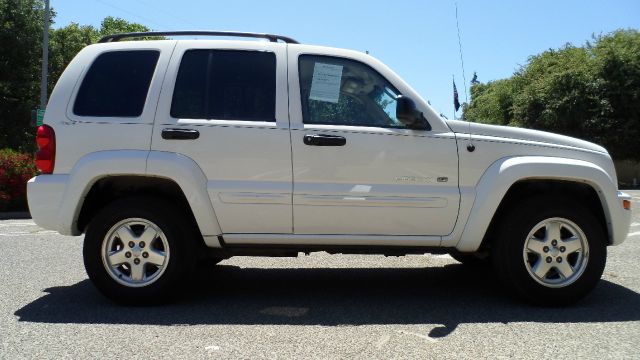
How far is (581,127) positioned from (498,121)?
10915mm

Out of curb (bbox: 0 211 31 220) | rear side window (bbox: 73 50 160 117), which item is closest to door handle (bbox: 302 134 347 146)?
rear side window (bbox: 73 50 160 117)

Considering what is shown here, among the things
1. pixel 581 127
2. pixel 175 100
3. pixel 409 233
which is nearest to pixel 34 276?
pixel 175 100

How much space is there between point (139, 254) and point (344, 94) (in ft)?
6.75

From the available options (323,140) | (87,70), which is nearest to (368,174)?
(323,140)

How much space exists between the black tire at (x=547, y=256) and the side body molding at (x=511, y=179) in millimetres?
208

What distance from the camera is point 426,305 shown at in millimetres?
4895

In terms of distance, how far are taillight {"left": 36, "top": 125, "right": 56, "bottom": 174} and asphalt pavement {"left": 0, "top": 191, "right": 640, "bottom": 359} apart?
113cm

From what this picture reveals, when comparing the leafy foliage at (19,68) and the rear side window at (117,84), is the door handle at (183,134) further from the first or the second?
the leafy foliage at (19,68)

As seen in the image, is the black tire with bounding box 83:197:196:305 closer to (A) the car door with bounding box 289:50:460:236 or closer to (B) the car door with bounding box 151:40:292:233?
(B) the car door with bounding box 151:40:292:233

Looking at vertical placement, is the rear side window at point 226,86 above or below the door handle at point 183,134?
above

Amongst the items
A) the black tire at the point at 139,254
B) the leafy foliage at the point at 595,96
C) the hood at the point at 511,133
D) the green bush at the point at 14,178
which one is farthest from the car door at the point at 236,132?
the leafy foliage at the point at 595,96

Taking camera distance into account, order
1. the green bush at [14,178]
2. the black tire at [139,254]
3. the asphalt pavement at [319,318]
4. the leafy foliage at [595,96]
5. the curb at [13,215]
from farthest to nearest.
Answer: the leafy foliage at [595,96]
the green bush at [14,178]
the curb at [13,215]
the black tire at [139,254]
the asphalt pavement at [319,318]

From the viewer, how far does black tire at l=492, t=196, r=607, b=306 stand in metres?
4.71

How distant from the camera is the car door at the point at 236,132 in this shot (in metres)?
4.65
